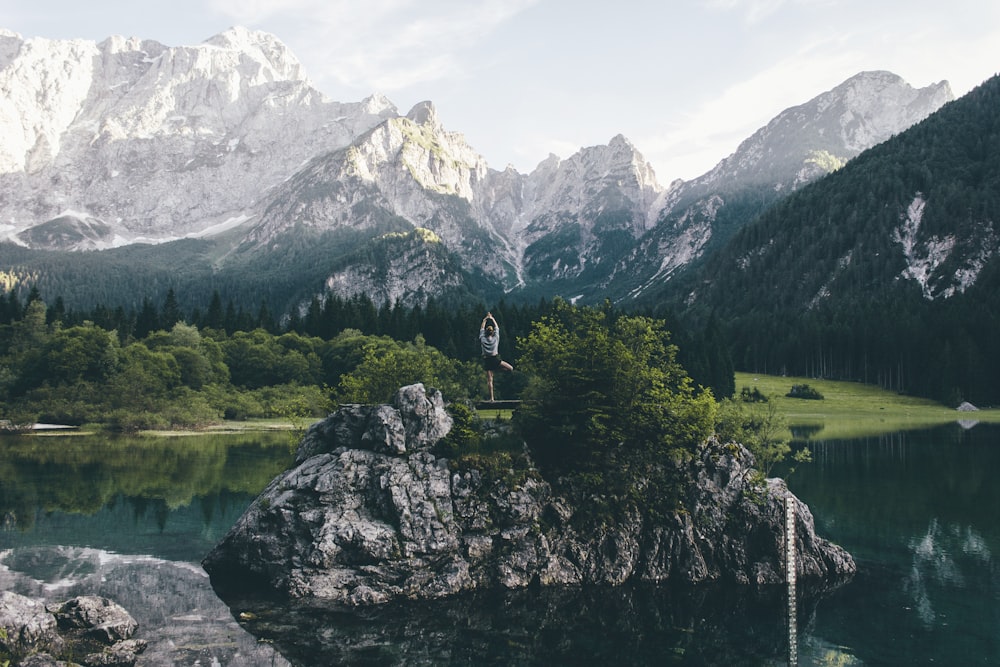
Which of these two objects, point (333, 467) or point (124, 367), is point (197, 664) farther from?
point (124, 367)

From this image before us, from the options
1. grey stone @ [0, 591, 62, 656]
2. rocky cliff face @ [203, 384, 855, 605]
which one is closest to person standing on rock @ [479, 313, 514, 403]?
rocky cliff face @ [203, 384, 855, 605]

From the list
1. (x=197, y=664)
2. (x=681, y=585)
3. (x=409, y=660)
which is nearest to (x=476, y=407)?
(x=681, y=585)


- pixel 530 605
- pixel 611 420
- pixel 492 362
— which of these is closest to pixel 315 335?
pixel 611 420

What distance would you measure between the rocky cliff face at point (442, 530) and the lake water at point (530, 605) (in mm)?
1571

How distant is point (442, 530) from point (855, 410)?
134 metres

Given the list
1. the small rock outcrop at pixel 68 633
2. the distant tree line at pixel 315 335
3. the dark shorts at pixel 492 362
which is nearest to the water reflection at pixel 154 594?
the small rock outcrop at pixel 68 633

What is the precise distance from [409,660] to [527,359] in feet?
77.8

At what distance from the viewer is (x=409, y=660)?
29.9 meters

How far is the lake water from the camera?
3109 cm

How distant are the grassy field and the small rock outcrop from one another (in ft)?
335

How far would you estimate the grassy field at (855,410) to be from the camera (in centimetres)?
12494

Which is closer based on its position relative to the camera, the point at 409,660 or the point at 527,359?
the point at 409,660

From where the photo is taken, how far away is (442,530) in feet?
130

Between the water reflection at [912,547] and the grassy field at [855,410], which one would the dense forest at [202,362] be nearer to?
the grassy field at [855,410]
